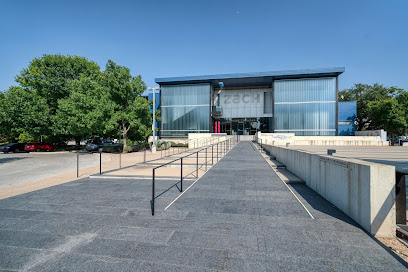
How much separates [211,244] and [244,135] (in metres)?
53.7

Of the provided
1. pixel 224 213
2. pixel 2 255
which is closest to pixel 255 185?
pixel 224 213

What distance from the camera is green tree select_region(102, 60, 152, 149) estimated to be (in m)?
26.4

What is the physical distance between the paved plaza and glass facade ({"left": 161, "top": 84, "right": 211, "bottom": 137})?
42.2 meters

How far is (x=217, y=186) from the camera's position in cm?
750

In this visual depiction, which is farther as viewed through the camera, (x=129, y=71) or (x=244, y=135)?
(x=244, y=135)

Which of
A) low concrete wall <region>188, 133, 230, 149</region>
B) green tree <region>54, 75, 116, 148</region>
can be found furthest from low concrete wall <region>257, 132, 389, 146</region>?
green tree <region>54, 75, 116, 148</region>

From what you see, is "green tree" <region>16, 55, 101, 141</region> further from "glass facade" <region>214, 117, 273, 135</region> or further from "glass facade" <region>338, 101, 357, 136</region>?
"glass facade" <region>338, 101, 357, 136</region>

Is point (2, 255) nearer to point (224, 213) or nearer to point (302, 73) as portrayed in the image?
point (224, 213)

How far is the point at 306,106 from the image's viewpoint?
1745 inches

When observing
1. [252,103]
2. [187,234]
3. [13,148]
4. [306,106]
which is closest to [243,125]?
[252,103]

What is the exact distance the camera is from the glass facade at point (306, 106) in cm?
4325

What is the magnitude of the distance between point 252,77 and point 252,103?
374 inches

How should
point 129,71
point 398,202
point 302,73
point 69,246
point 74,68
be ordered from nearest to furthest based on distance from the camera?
point 69,246, point 398,202, point 129,71, point 74,68, point 302,73

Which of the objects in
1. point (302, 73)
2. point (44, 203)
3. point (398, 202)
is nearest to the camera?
point (398, 202)
